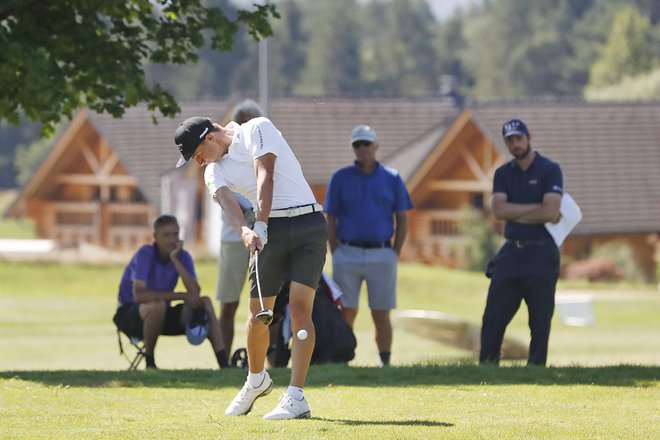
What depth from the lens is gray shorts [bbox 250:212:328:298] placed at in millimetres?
9156

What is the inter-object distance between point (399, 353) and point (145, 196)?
36.1 m

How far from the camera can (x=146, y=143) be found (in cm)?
5688

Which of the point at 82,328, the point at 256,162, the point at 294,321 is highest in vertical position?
the point at 256,162

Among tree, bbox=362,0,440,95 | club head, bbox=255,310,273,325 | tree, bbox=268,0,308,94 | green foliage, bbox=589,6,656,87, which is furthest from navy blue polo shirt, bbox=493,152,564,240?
tree, bbox=362,0,440,95

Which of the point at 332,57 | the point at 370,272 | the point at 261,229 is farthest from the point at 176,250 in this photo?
the point at 332,57

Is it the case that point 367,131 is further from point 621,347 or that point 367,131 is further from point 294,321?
point 621,347

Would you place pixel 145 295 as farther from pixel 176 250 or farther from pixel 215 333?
pixel 215 333

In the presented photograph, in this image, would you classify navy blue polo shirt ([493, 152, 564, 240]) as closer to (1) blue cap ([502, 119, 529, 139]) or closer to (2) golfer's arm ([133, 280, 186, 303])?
(1) blue cap ([502, 119, 529, 139])

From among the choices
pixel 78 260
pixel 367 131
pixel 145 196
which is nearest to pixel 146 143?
pixel 145 196

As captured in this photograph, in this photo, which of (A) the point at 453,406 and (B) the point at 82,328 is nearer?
(A) the point at 453,406

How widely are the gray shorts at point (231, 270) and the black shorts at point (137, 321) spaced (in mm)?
392

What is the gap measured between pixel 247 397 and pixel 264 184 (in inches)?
51.6

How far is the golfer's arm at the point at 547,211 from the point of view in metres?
11.9

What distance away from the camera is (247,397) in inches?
368
